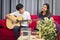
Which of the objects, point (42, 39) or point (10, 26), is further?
point (10, 26)

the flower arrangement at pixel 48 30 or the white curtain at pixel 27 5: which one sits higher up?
the white curtain at pixel 27 5

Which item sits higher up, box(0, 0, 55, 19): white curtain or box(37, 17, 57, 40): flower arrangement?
box(0, 0, 55, 19): white curtain

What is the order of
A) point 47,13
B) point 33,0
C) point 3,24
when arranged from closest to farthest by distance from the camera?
point 47,13 → point 3,24 → point 33,0

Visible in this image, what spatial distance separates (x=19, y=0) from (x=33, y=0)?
47 cm

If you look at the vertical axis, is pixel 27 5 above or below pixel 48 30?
above

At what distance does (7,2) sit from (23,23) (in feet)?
5.19

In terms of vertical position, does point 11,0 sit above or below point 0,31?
above

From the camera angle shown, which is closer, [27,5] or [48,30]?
[48,30]

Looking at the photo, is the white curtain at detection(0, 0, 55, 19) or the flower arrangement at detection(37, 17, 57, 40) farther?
the white curtain at detection(0, 0, 55, 19)

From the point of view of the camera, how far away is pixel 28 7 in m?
7.14

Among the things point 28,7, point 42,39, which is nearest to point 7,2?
point 28,7

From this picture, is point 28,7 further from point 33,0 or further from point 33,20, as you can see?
point 33,20

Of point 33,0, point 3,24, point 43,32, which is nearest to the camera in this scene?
point 43,32

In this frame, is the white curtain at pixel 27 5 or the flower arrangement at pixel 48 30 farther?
the white curtain at pixel 27 5
